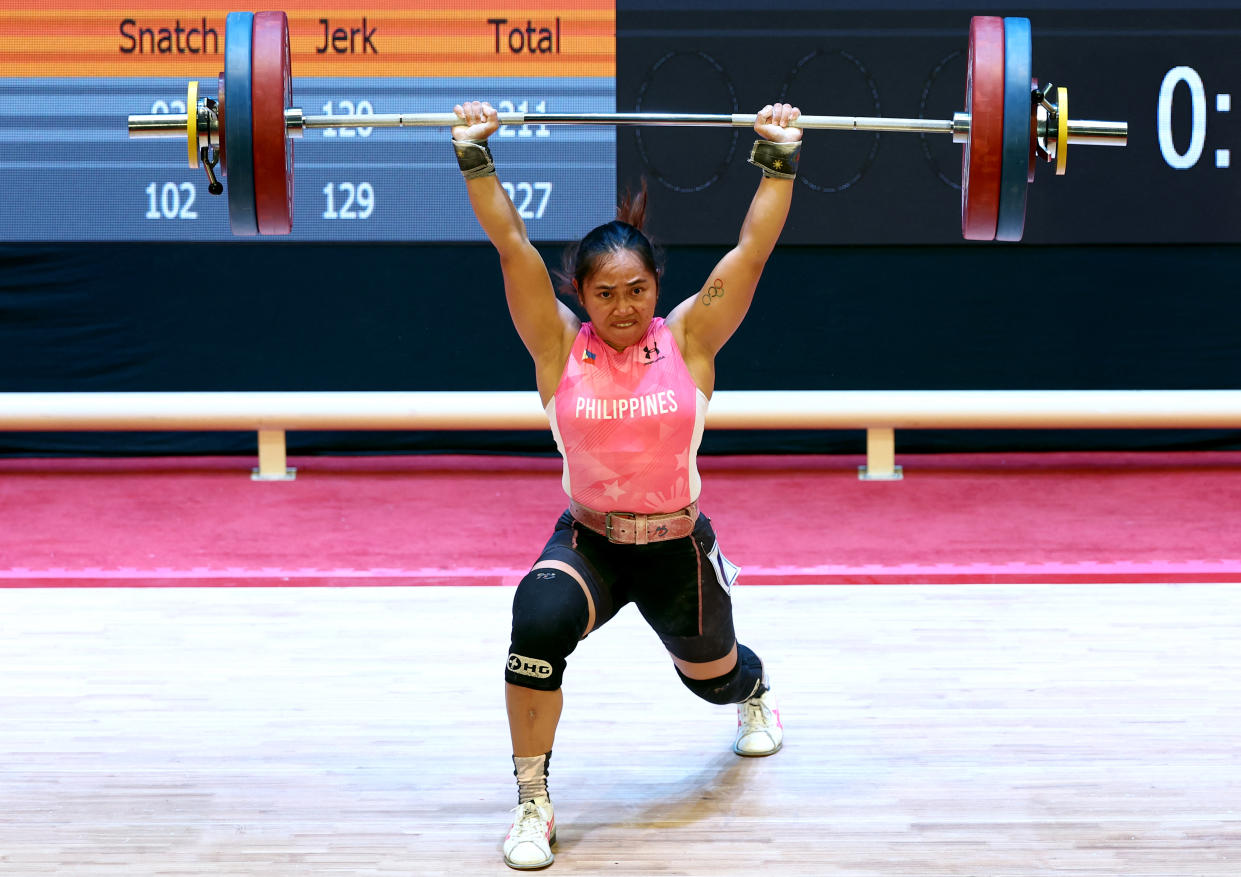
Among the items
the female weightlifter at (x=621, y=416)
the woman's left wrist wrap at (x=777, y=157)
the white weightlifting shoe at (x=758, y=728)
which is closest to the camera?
the female weightlifter at (x=621, y=416)

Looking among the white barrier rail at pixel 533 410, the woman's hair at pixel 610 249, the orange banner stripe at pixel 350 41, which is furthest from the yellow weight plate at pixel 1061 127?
the orange banner stripe at pixel 350 41

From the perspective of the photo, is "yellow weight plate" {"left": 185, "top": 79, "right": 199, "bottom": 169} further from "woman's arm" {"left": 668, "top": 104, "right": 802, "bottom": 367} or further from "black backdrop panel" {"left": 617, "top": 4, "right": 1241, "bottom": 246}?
"black backdrop panel" {"left": 617, "top": 4, "right": 1241, "bottom": 246}

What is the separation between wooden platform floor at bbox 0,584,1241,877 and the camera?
2.30 m

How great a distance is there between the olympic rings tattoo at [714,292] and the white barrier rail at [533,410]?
3.05m

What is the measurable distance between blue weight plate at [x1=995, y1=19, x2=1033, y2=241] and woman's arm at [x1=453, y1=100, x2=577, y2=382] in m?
0.88

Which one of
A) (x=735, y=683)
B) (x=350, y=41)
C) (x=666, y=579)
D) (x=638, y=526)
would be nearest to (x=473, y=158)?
(x=638, y=526)

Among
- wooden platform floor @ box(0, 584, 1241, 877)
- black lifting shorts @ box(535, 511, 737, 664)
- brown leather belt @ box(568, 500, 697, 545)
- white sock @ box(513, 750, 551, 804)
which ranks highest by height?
brown leather belt @ box(568, 500, 697, 545)

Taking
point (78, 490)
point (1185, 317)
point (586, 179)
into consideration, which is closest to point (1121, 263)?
→ point (1185, 317)

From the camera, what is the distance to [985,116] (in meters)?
2.60

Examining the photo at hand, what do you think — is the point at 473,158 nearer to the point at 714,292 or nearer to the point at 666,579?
the point at 714,292

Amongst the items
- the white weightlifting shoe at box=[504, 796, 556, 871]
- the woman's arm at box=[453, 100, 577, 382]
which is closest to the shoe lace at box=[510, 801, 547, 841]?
the white weightlifting shoe at box=[504, 796, 556, 871]

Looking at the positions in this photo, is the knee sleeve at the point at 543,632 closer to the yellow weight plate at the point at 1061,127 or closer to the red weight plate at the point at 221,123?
the red weight plate at the point at 221,123

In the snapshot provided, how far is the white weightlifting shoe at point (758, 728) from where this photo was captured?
273cm

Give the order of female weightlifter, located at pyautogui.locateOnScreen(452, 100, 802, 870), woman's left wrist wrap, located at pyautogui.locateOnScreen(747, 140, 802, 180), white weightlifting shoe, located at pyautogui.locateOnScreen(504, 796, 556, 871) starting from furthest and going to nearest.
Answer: woman's left wrist wrap, located at pyautogui.locateOnScreen(747, 140, 802, 180) → female weightlifter, located at pyautogui.locateOnScreen(452, 100, 802, 870) → white weightlifting shoe, located at pyautogui.locateOnScreen(504, 796, 556, 871)
